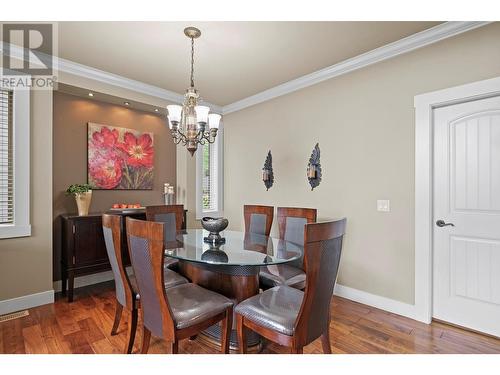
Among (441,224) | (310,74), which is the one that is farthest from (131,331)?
(310,74)

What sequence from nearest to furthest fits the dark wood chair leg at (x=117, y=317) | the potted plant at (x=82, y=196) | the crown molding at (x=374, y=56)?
the dark wood chair leg at (x=117, y=317) → the crown molding at (x=374, y=56) → the potted plant at (x=82, y=196)

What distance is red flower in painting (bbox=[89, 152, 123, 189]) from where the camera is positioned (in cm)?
340

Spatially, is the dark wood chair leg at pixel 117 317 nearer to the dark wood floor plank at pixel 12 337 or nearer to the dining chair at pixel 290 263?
the dark wood floor plank at pixel 12 337

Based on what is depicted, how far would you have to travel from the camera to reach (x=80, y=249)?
113 inches

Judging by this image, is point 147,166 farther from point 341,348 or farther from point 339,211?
point 341,348

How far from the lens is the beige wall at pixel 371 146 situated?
2.31m

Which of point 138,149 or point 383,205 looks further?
point 138,149

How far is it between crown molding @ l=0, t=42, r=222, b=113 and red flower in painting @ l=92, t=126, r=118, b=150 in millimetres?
642

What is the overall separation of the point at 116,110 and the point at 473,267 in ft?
14.5

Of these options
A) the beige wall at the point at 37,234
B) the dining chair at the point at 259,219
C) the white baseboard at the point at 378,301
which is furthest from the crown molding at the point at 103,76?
the white baseboard at the point at 378,301

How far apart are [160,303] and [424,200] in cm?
237

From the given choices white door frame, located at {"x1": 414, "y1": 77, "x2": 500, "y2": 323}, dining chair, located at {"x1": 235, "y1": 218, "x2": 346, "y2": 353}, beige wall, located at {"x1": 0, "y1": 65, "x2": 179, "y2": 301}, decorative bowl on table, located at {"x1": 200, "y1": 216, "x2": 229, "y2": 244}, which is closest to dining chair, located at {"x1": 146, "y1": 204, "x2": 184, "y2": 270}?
decorative bowl on table, located at {"x1": 200, "y1": 216, "x2": 229, "y2": 244}

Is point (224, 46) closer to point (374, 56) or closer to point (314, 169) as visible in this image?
point (374, 56)

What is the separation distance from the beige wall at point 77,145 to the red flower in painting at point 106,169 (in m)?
0.09
